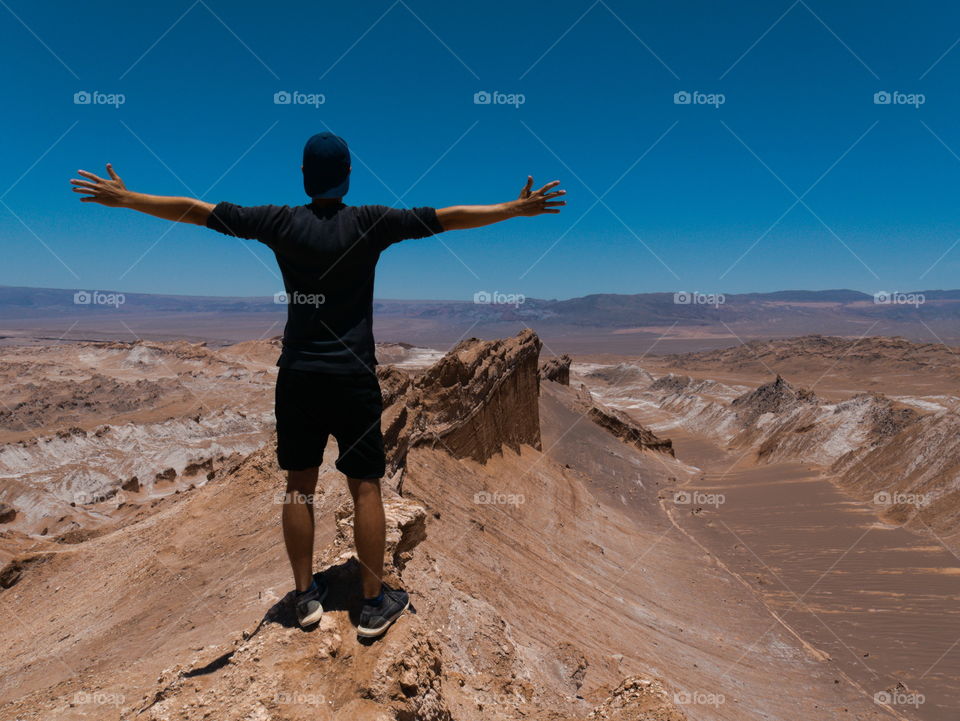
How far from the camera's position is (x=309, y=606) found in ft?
10.3

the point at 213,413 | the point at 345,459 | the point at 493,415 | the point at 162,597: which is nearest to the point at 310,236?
the point at 345,459

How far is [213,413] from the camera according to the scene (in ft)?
98.0

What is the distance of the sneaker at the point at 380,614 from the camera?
3068 millimetres

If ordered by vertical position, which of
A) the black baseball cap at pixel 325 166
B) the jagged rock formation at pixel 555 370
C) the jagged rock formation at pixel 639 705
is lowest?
the jagged rock formation at pixel 555 370

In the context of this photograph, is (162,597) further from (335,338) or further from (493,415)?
(493,415)

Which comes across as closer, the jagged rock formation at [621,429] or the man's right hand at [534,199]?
the man's right hand at [534,199]

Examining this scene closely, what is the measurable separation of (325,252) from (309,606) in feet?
5.50

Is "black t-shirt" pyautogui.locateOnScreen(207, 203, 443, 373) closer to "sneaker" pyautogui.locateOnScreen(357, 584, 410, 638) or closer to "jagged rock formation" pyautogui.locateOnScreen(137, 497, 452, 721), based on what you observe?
"sneaker" pyautogui.locateOnScreen(357, 584, 410, 638)

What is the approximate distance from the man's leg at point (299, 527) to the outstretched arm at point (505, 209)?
4.53 feet
